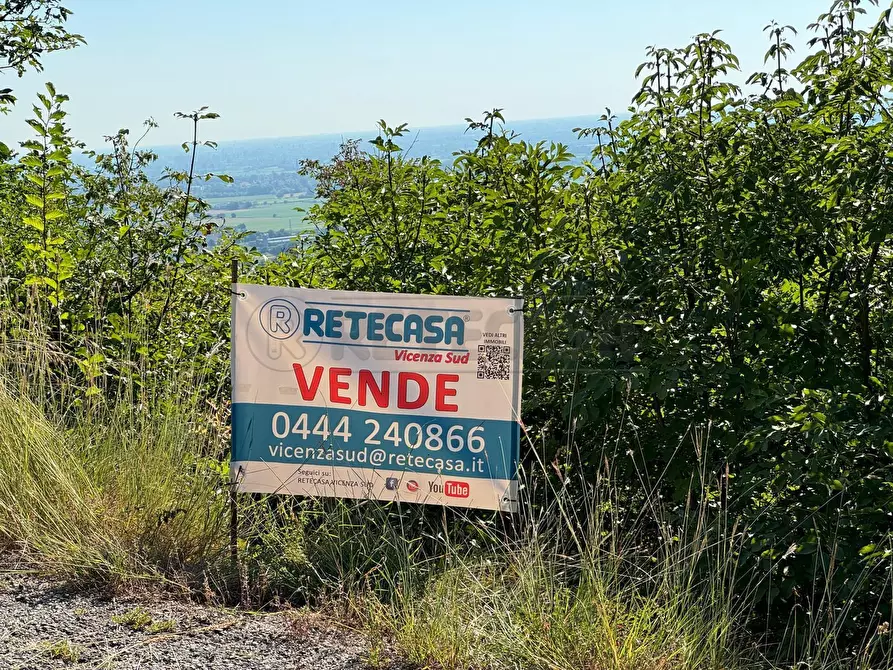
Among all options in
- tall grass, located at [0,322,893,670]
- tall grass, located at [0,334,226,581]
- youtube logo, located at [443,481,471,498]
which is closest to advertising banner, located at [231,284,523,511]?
youtube logo, located at [443,481,471,498]

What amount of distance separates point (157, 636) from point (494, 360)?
1.61 meters

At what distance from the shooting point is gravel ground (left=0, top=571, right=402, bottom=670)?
3211mm

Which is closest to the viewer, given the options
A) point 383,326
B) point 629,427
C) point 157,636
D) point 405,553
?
point 157,636

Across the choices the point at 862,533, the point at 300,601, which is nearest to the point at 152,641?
the point at 300,601

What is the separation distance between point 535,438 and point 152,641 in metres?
1.88

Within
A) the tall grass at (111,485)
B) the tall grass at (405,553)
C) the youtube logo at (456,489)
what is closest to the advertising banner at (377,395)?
the youtube logo at (456,489)

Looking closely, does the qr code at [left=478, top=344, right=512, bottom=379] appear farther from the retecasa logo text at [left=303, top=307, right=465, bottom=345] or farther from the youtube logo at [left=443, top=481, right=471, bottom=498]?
the youtube logo at [left=443, top=481, right=471, bottom=498]

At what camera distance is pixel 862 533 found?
344 centimetres

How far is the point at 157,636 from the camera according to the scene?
3373mm

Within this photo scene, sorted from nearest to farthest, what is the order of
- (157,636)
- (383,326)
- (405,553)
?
(157,636), (405,553), (383,326)

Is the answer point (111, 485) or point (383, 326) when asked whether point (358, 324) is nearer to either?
point (383, 326)

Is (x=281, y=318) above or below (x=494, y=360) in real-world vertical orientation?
above

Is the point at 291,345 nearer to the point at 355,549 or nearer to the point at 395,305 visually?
the point at 395,305

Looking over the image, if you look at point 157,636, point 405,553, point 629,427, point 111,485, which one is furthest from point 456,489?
point 111,485
